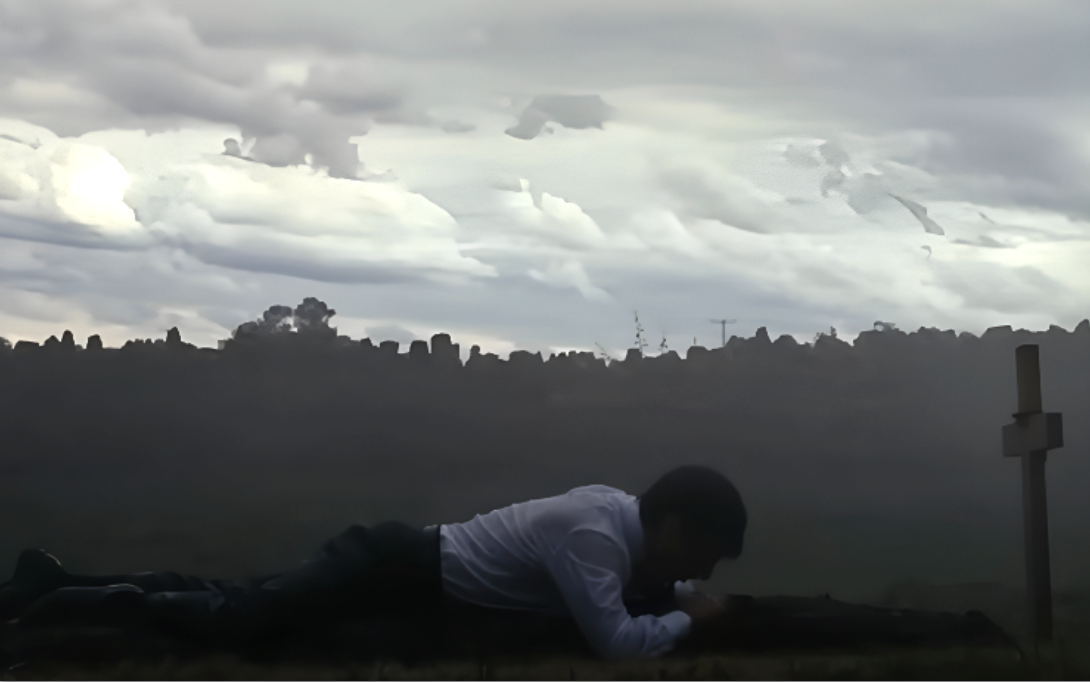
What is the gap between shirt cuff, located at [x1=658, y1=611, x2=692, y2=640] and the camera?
457cm

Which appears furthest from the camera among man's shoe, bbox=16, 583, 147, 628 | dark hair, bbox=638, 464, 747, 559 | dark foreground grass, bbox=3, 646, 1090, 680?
man's shoe, bbox=16, 583, 147, 628

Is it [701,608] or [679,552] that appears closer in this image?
[679,552]

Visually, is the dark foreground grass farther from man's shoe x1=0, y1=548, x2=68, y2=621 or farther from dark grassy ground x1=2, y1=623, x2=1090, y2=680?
man's shoe x1=0, y1=548, x2=68, y2=621

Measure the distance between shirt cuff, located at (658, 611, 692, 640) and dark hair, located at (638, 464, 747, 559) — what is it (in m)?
0.39

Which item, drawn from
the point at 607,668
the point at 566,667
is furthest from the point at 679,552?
the point at 566,667

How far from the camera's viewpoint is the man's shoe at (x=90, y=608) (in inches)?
194

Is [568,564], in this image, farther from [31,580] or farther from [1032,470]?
[1032,470]

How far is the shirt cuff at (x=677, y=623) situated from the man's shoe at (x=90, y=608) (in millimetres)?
2298

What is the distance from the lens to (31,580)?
17.2 feet

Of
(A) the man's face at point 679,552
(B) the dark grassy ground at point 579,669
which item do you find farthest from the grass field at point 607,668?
(A) the man's face at point 679,552

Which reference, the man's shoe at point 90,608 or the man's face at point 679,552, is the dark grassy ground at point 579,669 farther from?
the man's face at point 679,552

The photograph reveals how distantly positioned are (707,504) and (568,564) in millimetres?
619

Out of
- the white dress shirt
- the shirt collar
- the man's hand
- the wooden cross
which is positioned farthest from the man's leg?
the wooden cross

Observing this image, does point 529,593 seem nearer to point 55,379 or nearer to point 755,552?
point 755,552
